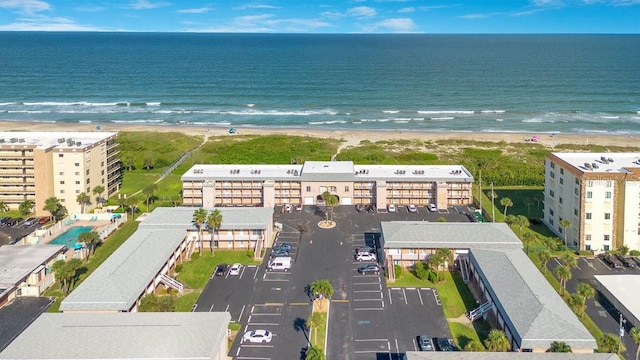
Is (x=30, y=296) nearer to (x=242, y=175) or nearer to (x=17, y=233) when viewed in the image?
(x=17, y=233)

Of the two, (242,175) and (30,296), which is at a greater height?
(242,175)

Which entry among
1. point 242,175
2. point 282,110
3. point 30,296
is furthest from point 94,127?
point 30,296

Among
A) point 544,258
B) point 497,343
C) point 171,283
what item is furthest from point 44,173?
point 544,258

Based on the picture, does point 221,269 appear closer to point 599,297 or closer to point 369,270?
point 369,270

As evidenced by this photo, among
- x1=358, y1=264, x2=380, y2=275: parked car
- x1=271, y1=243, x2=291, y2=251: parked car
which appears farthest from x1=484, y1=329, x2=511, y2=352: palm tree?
x1=271, y1=243, x2=291, y2=251: parked car

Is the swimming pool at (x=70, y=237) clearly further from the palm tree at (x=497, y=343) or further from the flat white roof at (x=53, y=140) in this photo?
Result: the palm tree at (x=497, y=343)

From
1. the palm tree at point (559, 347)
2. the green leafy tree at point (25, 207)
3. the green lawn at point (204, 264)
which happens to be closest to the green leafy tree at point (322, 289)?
the green lawn at point (204, 264)
